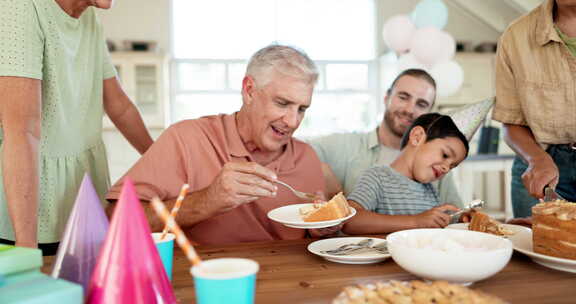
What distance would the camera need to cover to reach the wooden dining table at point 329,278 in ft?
3.07

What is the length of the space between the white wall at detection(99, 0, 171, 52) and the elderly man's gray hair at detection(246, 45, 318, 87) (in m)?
5.20

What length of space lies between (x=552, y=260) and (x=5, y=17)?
1.52m

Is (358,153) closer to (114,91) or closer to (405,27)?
(114,91)

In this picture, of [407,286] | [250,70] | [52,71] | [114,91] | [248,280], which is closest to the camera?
[248,280]

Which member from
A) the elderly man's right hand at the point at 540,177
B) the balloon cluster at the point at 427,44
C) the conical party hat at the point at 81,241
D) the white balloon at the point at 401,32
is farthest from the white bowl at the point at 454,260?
the white balloon at the point at 401,32

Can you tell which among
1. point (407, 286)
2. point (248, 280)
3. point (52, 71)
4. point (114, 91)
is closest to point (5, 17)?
point (52, 71)

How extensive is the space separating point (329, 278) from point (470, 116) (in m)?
1.65

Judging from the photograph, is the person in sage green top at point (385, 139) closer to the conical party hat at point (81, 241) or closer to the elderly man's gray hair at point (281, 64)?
the elderly man's gray hair at point (281, 64)

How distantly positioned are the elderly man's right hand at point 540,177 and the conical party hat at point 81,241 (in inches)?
55.3

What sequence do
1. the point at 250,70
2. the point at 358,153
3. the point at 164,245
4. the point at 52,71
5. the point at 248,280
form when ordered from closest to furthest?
the point at 248,280 < the point at 164,245 < the point at 52,71 < the point at 250,70 < the point at 358,153

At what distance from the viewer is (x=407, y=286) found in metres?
0.81

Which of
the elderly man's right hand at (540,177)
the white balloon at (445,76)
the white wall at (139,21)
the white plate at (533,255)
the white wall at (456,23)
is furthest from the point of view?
the white wall at (456,23)

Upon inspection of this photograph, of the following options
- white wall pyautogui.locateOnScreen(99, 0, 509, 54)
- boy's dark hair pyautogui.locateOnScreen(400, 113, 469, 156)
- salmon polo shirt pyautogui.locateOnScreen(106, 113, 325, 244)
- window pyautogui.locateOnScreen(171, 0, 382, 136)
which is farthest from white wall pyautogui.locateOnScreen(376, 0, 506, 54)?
salmon polo shirt pyautogui.locateOnScreen(106, 113, 325, 244)

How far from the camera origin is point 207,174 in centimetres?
168
